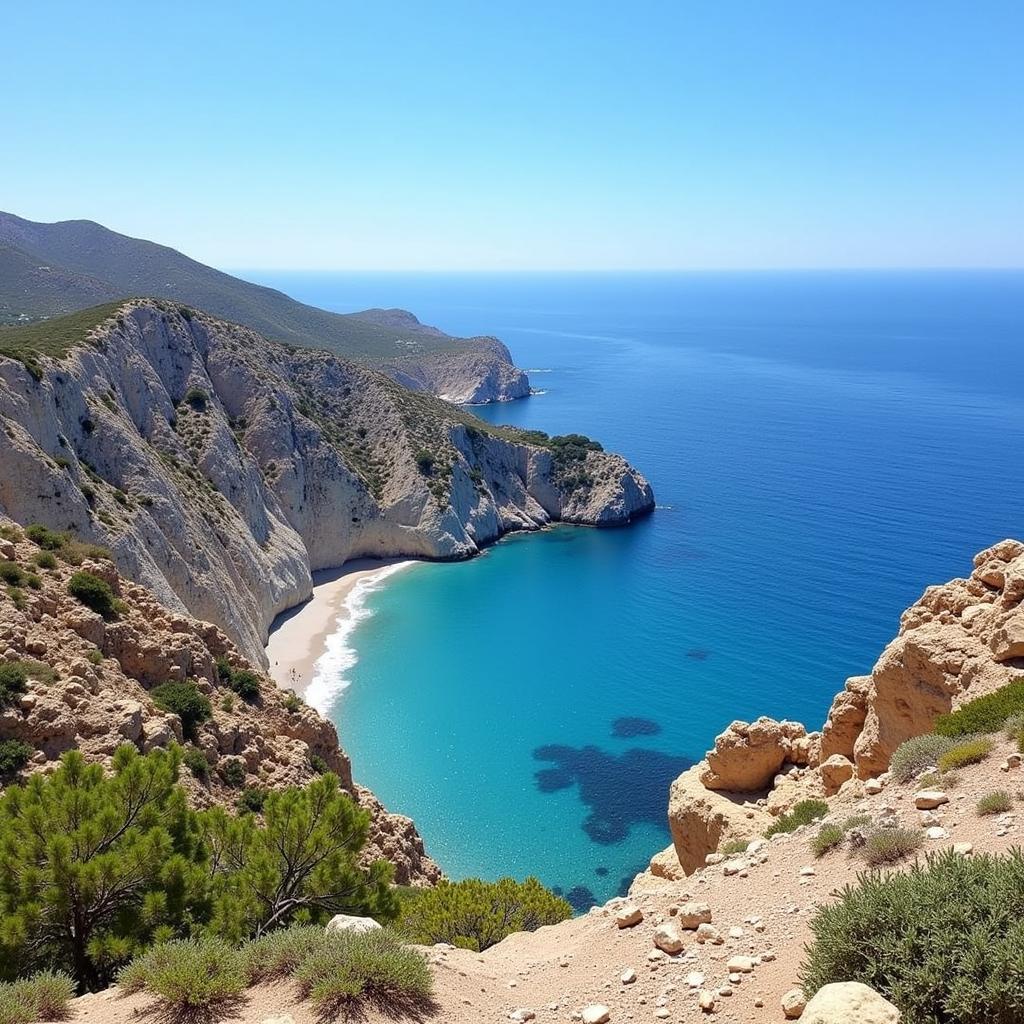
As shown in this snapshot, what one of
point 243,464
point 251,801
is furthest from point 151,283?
point 251,801

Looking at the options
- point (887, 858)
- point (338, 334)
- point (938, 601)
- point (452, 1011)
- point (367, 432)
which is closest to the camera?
point (452, 1011)

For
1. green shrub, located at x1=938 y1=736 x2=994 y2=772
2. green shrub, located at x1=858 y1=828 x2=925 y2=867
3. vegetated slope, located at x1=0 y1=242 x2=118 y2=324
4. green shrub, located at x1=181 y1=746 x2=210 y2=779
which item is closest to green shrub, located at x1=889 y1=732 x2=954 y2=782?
green shrub, located at x1=938 y1=736 x2=994 y2=772

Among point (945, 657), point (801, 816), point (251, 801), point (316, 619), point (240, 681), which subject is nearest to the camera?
point (801, 816)

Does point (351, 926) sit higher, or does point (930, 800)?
point (930, 800)

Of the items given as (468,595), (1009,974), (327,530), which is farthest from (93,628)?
(327,530)

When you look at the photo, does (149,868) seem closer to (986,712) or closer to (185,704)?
(185,704)

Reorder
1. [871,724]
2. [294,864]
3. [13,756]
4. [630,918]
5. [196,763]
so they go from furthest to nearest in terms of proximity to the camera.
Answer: [196,763]
[871,724]
[13,756]
[294,864]
[630,918]

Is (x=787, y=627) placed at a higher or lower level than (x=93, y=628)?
lower

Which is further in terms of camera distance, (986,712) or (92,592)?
(92,592)

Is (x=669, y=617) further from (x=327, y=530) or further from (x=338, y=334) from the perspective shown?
(x=338, y=334)
